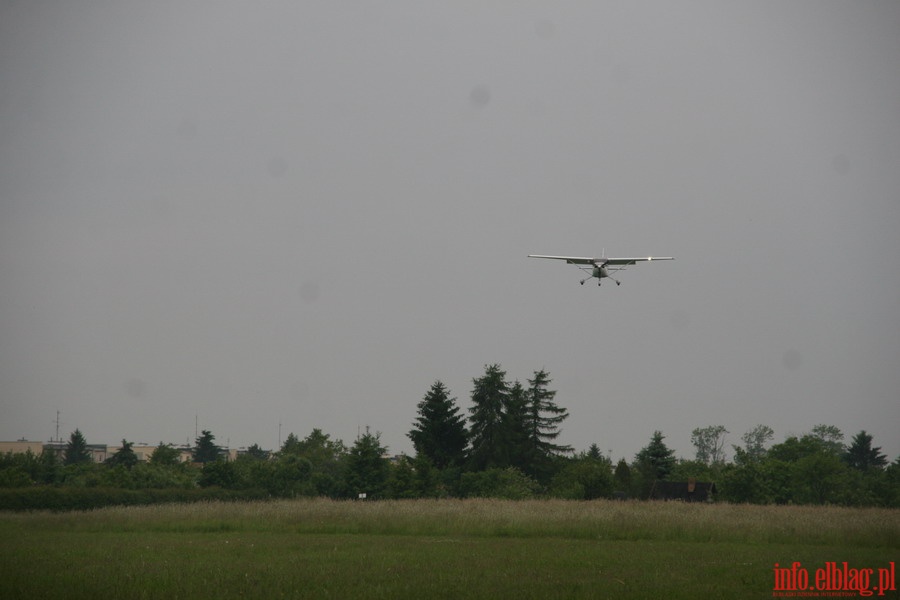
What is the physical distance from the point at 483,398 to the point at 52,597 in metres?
55.0

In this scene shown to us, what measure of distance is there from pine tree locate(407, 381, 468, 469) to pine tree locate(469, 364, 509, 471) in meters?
1.11

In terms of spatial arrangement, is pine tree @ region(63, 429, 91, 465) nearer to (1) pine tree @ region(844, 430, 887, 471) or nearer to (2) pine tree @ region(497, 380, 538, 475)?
(2) pine tree @ region(497, 380, 538, 475)

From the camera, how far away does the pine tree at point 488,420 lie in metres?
67.4

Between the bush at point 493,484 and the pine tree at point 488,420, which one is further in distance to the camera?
the pine tree at point 488,420

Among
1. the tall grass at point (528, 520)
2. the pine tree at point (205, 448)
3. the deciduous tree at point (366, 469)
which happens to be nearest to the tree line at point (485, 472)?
the deciduous tree at point (366, 469)

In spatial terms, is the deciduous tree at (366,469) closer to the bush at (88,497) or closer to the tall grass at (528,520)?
the bush at (88,497)

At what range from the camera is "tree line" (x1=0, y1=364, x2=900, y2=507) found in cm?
5659

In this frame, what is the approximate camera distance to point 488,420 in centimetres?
6838

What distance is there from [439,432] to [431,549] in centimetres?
4551

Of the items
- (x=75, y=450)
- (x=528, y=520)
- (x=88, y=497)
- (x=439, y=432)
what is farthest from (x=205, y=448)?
(x=528, y=520)

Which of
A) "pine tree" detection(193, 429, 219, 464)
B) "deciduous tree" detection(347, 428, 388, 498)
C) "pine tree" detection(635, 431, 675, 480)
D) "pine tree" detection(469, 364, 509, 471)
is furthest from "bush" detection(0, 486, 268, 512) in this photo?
"pine tree" detection(193, 429, 219, 464)

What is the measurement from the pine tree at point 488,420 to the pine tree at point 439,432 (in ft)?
3.63

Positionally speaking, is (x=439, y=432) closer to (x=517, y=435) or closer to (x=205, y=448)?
(x=517, y=435)

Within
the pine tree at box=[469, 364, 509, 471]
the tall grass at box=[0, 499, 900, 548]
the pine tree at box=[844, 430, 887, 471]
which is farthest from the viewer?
the pine tree at box=[844, 430, 887, 471]
